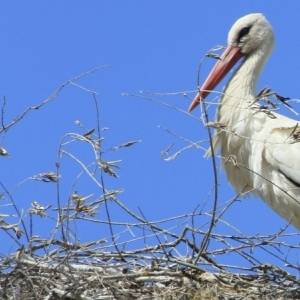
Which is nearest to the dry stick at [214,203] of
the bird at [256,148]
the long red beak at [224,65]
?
the bird at [256,148]

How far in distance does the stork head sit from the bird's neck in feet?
0.16

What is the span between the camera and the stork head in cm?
819

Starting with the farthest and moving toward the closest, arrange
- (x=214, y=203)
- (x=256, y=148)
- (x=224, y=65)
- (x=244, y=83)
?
(x=224, y=65) → (x=244, y=83) → (x=256, y=148) → (x=214, y=203)

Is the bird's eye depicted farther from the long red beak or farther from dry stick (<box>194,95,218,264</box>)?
dry stick (<box>194,95,218,264</box>)

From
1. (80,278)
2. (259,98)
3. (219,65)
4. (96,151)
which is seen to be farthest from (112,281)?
(219,65)

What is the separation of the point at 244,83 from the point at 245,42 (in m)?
0.40

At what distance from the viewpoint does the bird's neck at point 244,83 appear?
774 centimetres

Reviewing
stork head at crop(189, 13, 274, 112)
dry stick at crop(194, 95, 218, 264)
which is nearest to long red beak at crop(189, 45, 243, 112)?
stork head at crop(189, 13, 274, 112)

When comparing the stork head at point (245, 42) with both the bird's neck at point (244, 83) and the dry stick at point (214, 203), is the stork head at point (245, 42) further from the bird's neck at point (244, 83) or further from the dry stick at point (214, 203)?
the dry stick at point (214, 203)

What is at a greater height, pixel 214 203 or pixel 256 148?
pixel 256 148

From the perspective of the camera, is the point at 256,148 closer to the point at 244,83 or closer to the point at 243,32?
the point at 244,83

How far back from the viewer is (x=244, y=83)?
7918 mm

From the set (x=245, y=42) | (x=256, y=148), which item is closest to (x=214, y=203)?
(x=256, y=148)

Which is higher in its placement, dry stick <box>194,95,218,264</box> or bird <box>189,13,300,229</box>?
bird <box>189,13,300,229</box>
